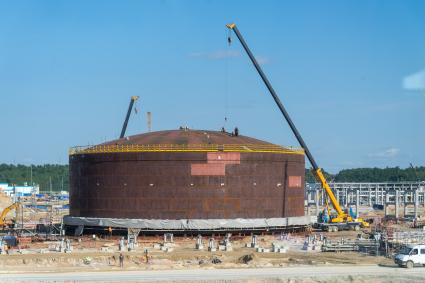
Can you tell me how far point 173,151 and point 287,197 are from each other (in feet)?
45.8

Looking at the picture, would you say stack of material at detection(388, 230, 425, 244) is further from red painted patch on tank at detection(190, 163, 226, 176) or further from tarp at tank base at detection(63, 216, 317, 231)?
red painted patch on tank at detection(190, 163, 226, 176)

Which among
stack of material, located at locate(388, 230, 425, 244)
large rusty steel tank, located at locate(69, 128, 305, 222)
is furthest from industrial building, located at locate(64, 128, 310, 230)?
stack of material, located at locate(388, 230, 425, 244)

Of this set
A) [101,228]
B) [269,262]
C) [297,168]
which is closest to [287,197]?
[297,168]

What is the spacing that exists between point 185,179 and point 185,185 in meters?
0.60

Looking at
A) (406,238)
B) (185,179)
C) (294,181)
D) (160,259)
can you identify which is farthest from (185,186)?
(406,238)

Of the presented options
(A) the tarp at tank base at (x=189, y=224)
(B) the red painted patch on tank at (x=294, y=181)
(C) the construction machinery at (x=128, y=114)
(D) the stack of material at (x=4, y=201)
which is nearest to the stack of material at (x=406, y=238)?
(A) the tarp at tank base at (x=189, y=224)

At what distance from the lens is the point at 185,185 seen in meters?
86.2

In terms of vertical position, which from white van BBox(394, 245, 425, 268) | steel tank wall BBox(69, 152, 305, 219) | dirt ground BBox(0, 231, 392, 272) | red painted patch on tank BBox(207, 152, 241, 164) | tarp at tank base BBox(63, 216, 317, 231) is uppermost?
red painted patch on tank BBox(207, 152, 241, 164)

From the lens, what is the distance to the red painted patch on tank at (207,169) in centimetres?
8631

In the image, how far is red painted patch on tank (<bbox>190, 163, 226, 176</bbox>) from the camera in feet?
283

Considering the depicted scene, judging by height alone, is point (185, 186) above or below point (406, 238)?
above

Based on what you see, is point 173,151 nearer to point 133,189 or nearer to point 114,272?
point 133,189

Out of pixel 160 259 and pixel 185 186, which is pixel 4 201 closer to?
pixel 185 186

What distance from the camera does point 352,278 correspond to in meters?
52.9
